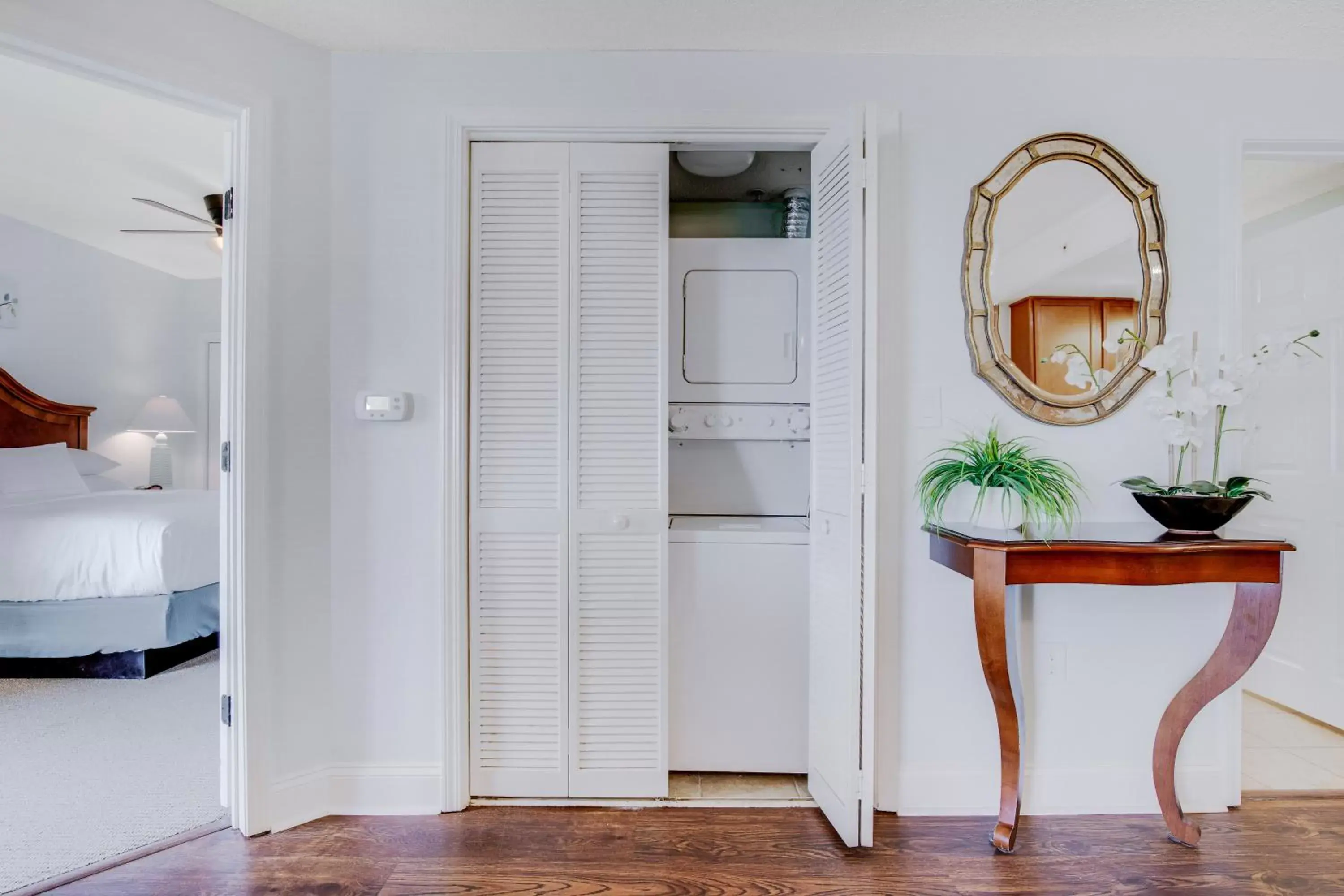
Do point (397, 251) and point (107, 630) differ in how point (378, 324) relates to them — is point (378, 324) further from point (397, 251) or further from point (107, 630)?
point (107, 630)

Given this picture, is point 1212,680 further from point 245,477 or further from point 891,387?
point 245,477

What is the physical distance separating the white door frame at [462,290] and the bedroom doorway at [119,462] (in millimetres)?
562

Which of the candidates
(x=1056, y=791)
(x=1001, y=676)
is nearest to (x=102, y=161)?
(x=1001, y=676)

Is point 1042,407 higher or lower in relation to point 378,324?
lower

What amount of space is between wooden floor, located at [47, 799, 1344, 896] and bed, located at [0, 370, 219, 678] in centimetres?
162

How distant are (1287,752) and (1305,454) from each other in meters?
1.18

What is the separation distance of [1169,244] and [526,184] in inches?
80.9

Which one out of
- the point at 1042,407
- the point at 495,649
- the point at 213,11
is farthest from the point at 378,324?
the point at 1042,407

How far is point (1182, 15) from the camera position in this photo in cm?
187

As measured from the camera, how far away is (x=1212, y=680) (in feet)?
6.32

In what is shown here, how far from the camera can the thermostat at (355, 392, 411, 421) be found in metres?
2.05

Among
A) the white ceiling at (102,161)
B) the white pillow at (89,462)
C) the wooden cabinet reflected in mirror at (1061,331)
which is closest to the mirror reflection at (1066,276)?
the wooden cabinet reflected in mirror at (1061,331)

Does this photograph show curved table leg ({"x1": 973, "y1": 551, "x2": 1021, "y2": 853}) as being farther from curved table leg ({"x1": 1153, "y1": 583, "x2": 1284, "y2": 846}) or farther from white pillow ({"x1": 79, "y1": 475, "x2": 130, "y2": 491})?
white pillow ({"x1": 79, "y1": 475, "x2": 130, "y2": 491})

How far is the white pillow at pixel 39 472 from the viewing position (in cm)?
371
